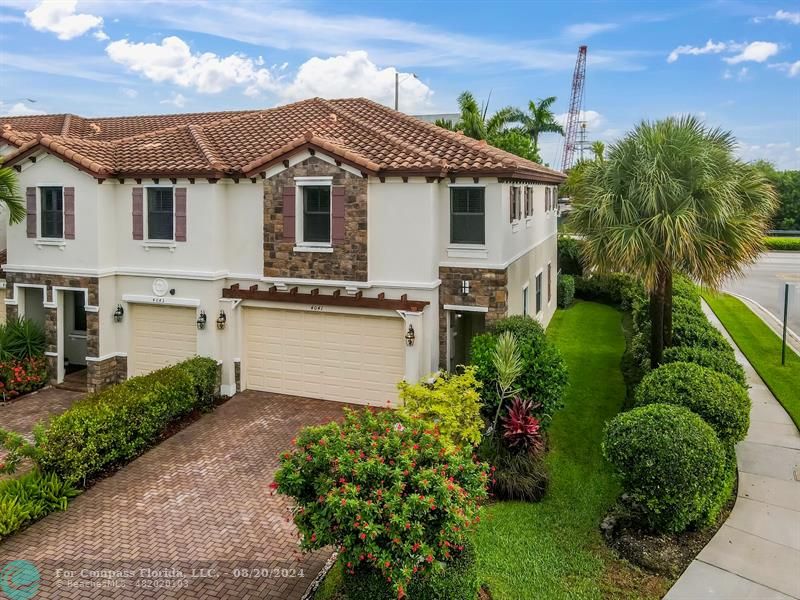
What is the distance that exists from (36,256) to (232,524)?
1211 centimetres

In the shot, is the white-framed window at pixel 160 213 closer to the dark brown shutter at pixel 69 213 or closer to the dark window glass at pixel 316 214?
the dark brown shutter at pixel 69 213

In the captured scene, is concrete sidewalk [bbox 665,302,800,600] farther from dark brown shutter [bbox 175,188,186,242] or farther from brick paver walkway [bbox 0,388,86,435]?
brick paver walkway [bbox 0,388,86,435]

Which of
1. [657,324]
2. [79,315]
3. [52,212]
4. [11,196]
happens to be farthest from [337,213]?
[79,315]

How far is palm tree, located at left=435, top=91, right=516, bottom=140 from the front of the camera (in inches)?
1549

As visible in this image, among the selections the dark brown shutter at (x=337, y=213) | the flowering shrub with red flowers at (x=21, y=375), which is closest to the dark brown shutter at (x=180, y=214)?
the dark brown shutter at (x=337, y=213)

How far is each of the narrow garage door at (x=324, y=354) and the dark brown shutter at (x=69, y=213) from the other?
5.57m

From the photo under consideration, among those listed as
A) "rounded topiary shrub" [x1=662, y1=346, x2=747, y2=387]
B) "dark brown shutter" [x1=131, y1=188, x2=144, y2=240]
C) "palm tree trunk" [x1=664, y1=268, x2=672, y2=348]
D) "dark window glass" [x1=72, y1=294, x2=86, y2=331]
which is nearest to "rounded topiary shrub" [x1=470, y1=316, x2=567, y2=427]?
"rounded topiary shrub" [x1=662, y1=346, x2=747, y2=387]

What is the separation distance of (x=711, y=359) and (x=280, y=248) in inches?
423

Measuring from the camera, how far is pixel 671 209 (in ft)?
46.0

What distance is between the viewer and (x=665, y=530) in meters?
9.41

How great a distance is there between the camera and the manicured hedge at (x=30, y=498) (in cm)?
1003

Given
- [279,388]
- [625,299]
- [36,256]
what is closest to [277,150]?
[279,388]

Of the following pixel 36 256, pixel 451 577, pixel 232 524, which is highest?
pixel 36 256

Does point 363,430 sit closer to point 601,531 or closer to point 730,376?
point 601,531
